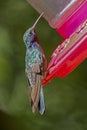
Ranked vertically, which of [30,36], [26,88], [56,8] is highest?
[30,36]

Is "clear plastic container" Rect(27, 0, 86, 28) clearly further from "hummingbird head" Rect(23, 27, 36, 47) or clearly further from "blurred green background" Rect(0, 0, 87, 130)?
"blurred green background" Rect(0, 0, 87, 130)

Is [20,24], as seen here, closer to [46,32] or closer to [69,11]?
[46,32]

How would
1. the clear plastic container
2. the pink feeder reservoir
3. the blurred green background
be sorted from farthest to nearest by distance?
the blurred green background → the clear plastic container → the pink feeder reservoir

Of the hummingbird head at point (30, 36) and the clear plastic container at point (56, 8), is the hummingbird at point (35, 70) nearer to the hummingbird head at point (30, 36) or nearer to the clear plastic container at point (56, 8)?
the hummingbird head at point (30, 36)

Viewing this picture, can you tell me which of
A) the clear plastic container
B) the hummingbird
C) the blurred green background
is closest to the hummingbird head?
the hummingbird

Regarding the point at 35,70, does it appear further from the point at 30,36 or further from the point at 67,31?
the point at 67,31

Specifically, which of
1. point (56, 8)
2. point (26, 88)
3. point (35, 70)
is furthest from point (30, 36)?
point (26, 88)
